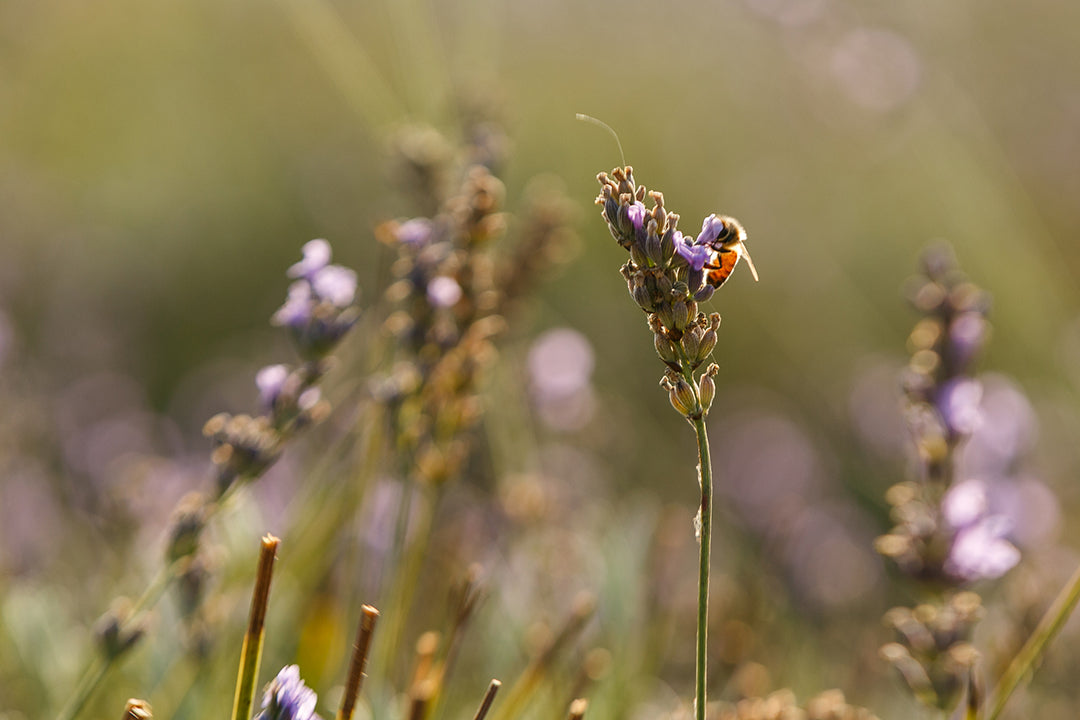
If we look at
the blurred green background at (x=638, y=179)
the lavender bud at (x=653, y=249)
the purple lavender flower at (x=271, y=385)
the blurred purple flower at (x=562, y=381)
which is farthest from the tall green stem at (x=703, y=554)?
the blurred purple flower at (x=562, y=381)

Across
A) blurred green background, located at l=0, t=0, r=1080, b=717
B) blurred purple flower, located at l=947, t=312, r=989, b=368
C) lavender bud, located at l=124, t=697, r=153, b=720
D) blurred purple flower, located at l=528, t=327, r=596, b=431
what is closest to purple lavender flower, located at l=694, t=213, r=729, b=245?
blurred purple flower, located at l=947, t=312, r=989, b=368

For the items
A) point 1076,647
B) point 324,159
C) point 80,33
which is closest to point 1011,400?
point 1076,647

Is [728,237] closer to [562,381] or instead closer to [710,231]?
[710,231]

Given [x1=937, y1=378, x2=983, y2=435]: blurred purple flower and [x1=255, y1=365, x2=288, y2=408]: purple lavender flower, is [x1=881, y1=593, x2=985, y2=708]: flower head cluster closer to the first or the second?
[x1=937, y1=378, x2=983, y2=435]: blurred purple flower

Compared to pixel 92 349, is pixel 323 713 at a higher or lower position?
lower

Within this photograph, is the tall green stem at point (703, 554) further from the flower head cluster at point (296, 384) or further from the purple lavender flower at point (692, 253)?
the flower head cluster at point (296, 384)

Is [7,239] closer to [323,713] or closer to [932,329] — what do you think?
[323,713]

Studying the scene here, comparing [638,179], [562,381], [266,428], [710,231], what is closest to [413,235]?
[266,428]
